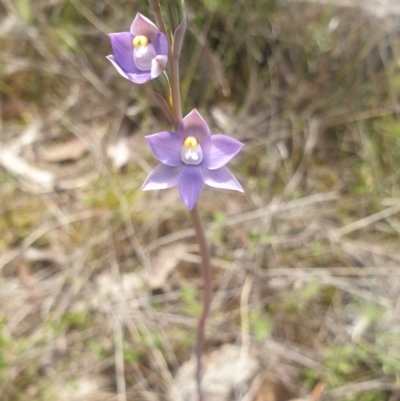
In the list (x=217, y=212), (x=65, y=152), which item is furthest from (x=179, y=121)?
(x=65, y=152)

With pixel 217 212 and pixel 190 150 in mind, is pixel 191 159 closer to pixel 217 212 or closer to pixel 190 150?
pixel 190 150

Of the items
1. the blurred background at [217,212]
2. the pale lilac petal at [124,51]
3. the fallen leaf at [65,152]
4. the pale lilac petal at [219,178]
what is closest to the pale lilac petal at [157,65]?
the pale lilac petal at [124,51]

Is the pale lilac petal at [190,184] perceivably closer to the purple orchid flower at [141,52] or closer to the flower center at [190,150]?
the flower center at [190,150]

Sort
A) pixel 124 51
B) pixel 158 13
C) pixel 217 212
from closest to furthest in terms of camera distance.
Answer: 1. pixel 158 13
2. pixel 124 51
3. pixel 217 212

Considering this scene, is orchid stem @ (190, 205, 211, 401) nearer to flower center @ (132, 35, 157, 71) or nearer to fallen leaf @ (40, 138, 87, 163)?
flower center @ (132, 35, 157, 71)

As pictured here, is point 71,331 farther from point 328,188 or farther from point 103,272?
point 328,188

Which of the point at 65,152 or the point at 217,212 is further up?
the point at 65,152

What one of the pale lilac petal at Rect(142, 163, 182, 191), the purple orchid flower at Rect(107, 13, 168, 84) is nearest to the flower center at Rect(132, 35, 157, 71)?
the purple orchid flower at Rect(107, 13, 168, 84)

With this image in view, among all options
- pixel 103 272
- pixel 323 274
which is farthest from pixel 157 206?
pixel 323 274
